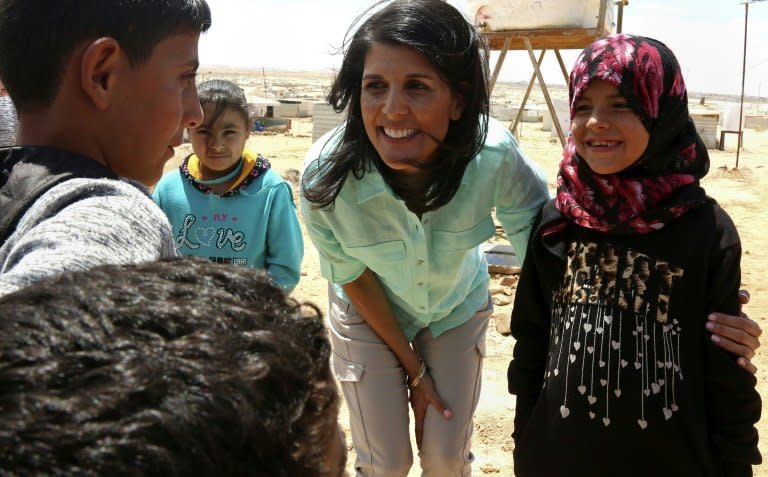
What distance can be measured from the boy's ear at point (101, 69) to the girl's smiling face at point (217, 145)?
1926 mm

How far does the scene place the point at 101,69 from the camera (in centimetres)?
122

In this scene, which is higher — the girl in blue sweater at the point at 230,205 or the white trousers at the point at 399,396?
the girl in blue sweater at the point at 230,205

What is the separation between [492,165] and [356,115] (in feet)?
1.66

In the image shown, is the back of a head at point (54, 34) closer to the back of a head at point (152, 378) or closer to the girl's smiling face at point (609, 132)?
the back of a head at point (152, 378)

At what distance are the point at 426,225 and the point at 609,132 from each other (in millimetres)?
749

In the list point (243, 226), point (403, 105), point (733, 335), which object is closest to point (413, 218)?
point (403, 105)

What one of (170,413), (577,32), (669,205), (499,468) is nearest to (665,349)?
(669,205)

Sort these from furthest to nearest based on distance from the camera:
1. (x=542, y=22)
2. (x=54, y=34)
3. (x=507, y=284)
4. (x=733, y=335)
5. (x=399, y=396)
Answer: (x=542, y=22)
(x=507, y=284)
(x=399, y=396)
(x=733, y=335)
(x=54, y=34)

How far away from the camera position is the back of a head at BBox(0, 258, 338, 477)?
551 mm

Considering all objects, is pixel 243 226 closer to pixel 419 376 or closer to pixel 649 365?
pixel 419 376

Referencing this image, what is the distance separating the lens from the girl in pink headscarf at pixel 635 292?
185cm

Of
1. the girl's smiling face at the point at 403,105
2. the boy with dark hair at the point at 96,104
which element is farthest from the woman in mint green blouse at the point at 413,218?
the boy with dark hair at the point at 96,104

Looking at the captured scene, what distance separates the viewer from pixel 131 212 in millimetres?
950

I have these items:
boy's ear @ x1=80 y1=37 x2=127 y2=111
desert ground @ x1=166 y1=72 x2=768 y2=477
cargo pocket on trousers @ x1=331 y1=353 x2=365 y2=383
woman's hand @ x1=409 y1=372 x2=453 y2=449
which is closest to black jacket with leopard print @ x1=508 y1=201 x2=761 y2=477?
woman's hand @ x1=409 y1=372 x2=453 y2=449
